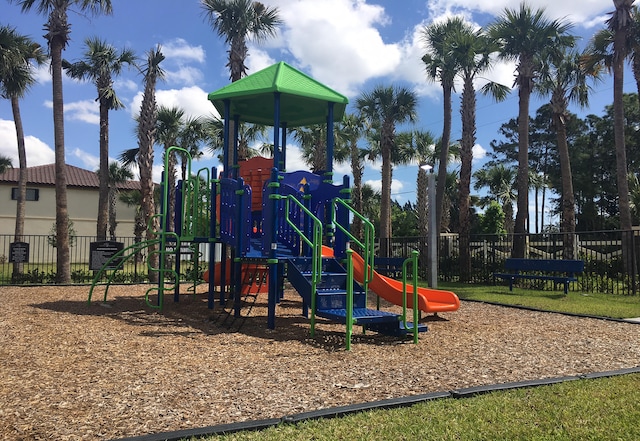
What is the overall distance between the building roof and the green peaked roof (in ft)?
95.3

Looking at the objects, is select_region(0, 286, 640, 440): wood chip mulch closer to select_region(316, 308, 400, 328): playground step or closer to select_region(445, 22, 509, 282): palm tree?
select_region(316, 308, 400, 328): playground step

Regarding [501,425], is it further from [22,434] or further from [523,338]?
[523,338]

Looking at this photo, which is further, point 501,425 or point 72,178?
point 72,178

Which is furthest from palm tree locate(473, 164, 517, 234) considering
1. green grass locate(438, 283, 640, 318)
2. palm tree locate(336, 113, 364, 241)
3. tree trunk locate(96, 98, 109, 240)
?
tree trunk locate(96, 98, 109, 240)

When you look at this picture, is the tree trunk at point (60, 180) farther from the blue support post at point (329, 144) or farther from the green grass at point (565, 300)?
the green grass at point (565, 300)

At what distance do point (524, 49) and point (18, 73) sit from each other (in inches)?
830

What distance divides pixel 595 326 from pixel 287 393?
5.77 meters

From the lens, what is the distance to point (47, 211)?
1380 inches

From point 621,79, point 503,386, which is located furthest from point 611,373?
point 621,79

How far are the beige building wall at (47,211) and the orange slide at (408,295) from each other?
1281 inches

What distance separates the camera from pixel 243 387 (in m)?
4.13

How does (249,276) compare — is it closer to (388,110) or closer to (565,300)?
(565,300)

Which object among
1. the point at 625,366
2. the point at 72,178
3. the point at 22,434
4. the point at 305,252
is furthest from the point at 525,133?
the point at 72,178

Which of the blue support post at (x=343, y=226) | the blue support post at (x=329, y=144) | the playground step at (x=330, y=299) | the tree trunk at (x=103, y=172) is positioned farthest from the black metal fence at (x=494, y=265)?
the playground step at (x=330, y=299)
